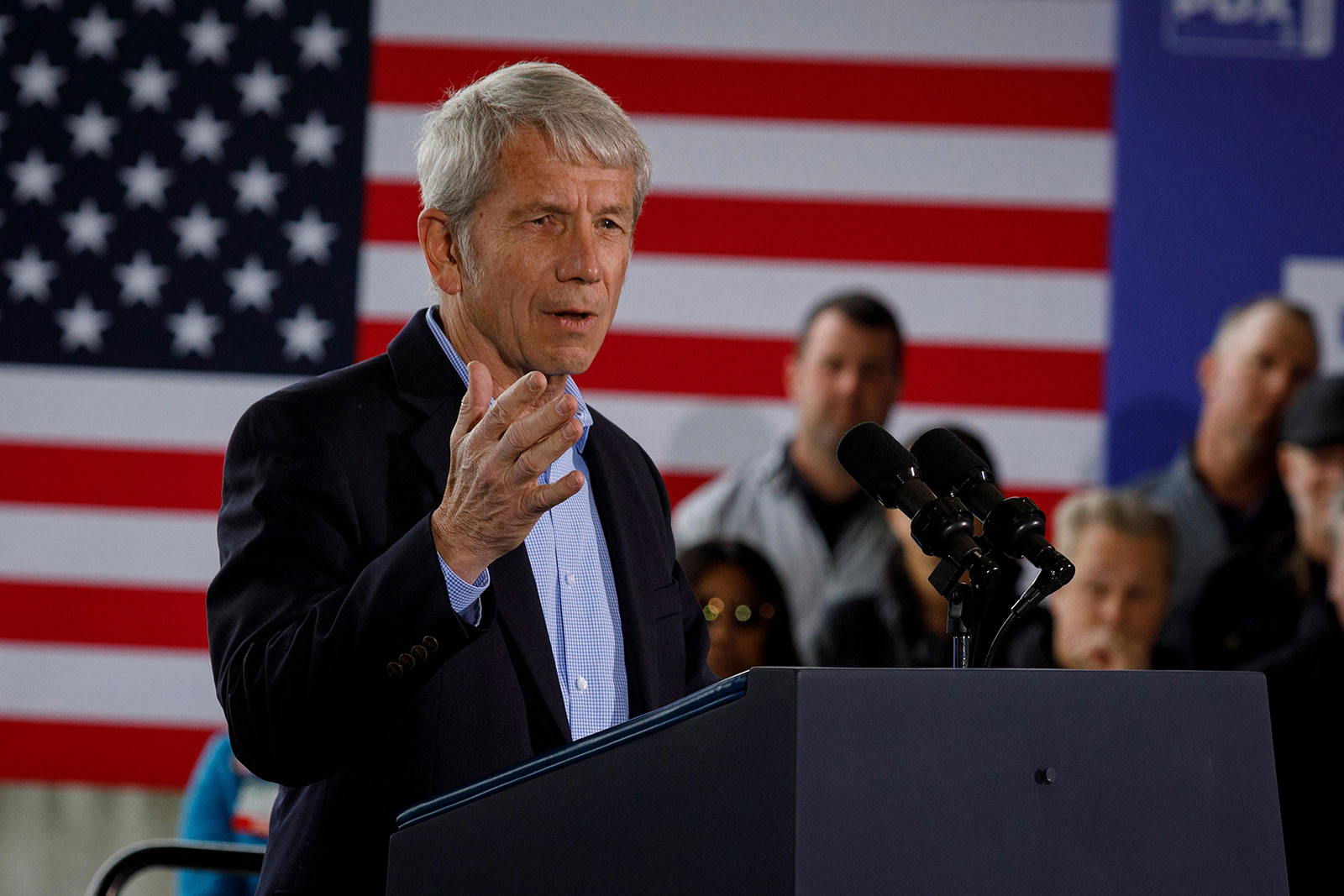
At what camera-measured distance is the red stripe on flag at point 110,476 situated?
388 cm

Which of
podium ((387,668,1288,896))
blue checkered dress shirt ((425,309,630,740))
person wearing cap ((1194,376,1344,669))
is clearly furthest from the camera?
person wearing cap ((1194,376,1344,669))

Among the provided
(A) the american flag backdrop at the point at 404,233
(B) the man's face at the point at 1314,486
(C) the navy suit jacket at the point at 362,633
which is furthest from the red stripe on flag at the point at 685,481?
(C) the navy suit jacket at the point at 362,633

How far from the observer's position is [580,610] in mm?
1359

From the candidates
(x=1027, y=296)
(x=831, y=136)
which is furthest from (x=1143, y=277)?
(x=831, y=136)

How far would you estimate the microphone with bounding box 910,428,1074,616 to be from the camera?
1.08m

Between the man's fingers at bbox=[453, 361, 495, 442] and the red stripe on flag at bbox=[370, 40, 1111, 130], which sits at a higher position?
the red stripe on flag at bbox=[370, 40, 1111, 130]

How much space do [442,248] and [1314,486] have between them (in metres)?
2.97

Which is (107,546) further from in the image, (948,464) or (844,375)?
(948,464)

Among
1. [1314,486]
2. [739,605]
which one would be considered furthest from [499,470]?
[1314,486]

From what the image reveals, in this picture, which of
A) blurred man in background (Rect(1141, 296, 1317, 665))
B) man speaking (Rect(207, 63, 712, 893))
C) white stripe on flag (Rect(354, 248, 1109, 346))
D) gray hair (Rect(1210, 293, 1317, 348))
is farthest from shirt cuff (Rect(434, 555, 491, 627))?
gray hair (Rect(1210, 293, 1317, 348))

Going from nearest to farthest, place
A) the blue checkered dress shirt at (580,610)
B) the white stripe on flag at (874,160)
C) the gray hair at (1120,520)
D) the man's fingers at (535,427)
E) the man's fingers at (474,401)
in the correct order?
A: the man's fingers at (535,427) → the man's fingers at (474,401) → the blue checkered dress shirt at (580,610) → the gray hair at (1120,520) → the white stripe on flag at (874,160)

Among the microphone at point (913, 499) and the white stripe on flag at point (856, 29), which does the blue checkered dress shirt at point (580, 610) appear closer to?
the microphone at point (913, 499)

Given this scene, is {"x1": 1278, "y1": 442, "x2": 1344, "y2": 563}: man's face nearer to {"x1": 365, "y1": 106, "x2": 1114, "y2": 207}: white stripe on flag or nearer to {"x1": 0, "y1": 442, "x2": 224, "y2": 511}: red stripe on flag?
{"x1": 365, "y1": 106, "x2": 1114, "y2": 207}: white stripe on flag

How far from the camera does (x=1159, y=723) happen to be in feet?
2.95
